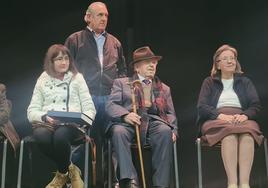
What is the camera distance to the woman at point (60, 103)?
489 cm

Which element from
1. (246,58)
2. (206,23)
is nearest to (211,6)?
(206,23)

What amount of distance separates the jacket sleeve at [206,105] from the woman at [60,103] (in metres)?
0.88

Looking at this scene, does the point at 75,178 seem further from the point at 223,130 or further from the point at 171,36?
the point at 171,36

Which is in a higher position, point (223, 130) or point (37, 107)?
point (37, 107)

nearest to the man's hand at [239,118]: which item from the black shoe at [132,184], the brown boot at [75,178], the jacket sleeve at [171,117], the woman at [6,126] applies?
the jacket sleeve at [171,117]

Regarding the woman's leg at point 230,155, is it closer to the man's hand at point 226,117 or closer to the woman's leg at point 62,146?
the man's hand at point 226,117

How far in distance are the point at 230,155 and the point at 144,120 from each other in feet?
2.39

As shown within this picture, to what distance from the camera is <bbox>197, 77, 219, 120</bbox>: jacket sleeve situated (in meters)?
5.36

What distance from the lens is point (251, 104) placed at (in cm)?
544

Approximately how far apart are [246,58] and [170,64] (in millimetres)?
741

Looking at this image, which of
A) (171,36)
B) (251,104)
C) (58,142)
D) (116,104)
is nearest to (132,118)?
(116,104)

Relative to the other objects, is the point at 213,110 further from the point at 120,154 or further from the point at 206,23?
the point at 206,23

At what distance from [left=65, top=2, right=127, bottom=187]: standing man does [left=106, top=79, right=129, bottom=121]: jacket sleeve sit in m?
0.17

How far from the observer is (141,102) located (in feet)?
17.7
